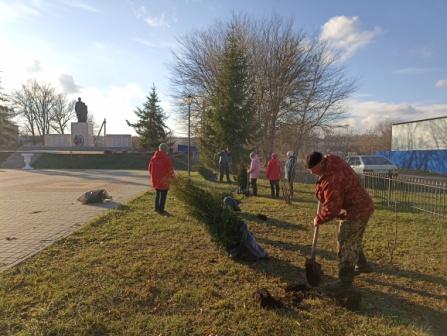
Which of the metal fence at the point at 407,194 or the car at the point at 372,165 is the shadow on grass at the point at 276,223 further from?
the car at the point at 372,165

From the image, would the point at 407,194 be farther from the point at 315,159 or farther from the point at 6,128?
the point at 6,128

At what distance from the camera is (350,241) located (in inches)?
151

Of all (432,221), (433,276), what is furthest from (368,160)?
(433,276)

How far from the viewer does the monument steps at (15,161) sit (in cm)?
3234

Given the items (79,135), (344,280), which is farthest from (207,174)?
(79,135)

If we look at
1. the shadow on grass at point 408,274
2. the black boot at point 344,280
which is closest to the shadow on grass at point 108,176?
the shadow on grass at point 408,274

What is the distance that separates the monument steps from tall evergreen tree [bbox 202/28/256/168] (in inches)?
846

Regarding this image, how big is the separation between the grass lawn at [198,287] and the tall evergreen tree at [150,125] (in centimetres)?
3457

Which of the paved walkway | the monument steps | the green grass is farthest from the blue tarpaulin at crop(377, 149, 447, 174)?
the monument steps

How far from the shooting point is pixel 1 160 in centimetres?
3466

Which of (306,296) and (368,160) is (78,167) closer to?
(368,160)

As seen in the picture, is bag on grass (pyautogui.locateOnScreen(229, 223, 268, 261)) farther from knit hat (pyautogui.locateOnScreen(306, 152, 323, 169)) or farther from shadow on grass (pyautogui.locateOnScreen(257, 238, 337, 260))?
knit hat (pyautogui.locateOnScreen(306, 152, 323, 169))

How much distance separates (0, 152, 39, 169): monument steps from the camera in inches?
1273

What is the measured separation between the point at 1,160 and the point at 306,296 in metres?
38.3
